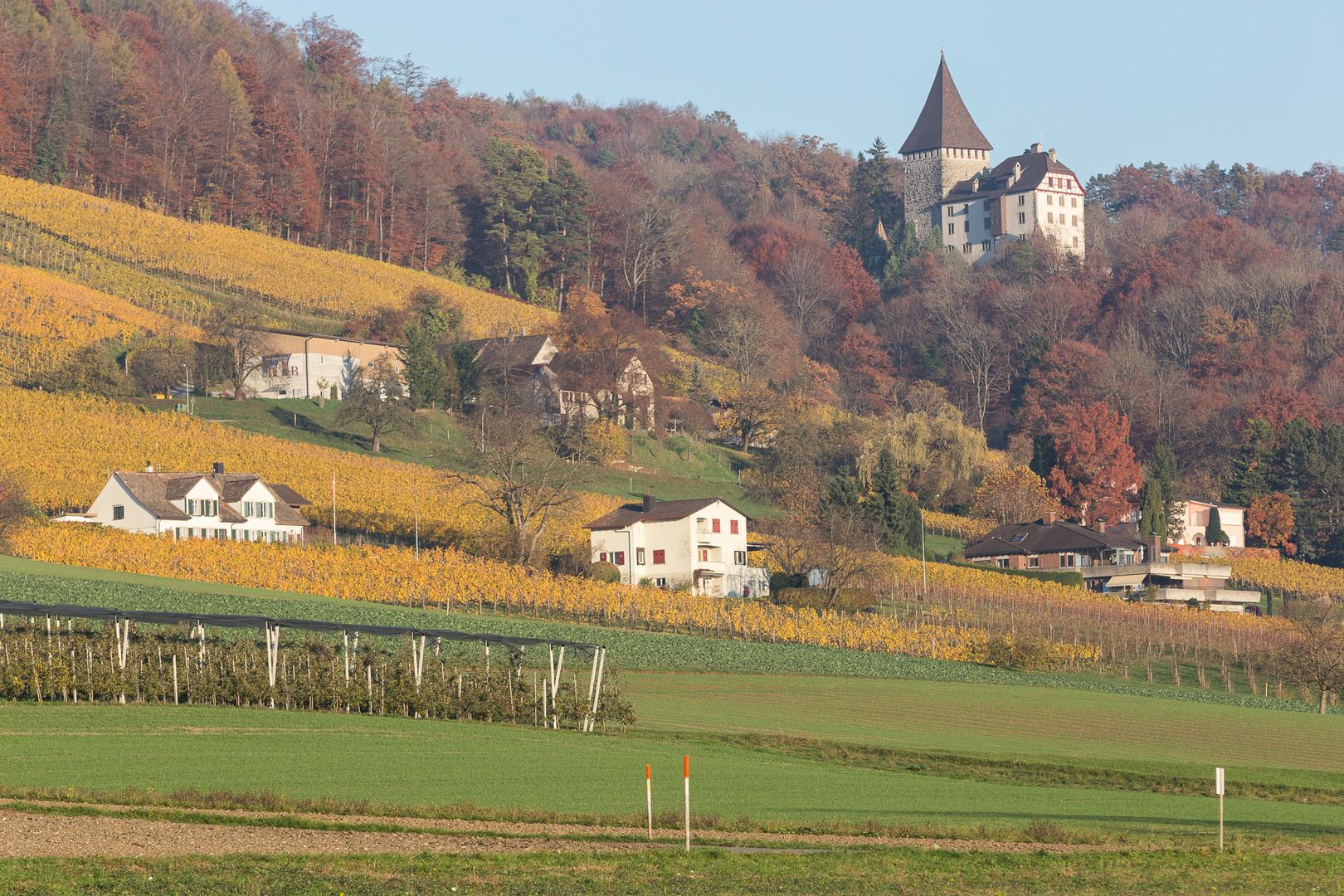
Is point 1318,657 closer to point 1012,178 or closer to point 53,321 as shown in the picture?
point 53,321

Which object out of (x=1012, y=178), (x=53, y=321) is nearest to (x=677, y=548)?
(x=53, y=321)

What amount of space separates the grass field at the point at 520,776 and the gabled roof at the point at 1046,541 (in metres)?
58.9

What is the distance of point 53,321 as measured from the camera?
8669 centimetres

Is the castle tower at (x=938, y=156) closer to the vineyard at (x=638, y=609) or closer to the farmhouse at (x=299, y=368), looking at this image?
the farmhouse at (x=299, y=368)

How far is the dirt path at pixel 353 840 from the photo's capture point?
51.3 feet

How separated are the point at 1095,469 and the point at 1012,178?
199 feet

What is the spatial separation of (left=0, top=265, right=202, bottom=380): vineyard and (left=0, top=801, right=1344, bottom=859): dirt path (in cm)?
6909

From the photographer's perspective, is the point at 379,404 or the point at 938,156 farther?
the point at 938,156

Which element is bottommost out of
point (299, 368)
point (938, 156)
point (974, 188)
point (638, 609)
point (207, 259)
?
point (638, 609)

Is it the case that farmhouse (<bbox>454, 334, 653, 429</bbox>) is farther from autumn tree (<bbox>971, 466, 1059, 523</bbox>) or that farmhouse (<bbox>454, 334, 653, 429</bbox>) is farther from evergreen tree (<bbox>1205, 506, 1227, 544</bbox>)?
evergreen tree (<bbox>1205, 506, 1227, 544</bbox>)

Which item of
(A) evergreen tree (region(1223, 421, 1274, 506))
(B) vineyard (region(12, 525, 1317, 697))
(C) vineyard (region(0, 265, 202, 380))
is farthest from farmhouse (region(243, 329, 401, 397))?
(A) evergreen tree (region(1223, 421, 1274, 506))

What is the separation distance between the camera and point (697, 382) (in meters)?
112

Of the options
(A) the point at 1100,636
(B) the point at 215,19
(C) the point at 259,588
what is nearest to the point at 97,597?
(C) the point at 259,588

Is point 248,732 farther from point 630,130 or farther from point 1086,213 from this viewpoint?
point 630,130
